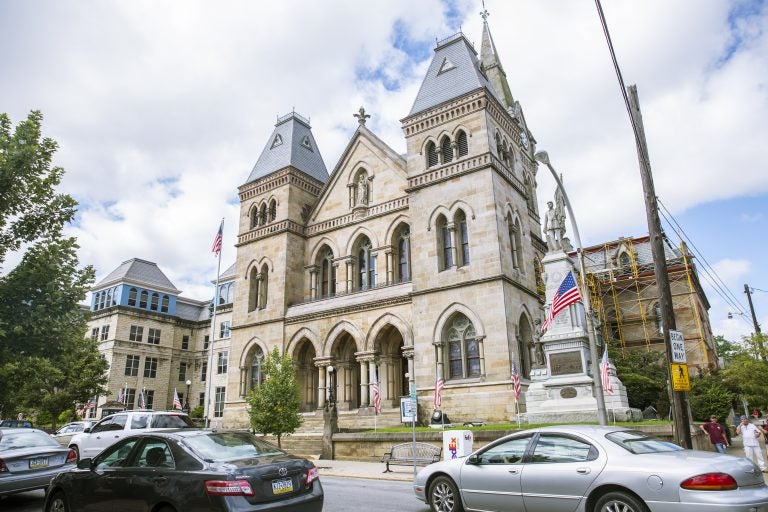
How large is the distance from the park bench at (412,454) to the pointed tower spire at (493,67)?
101ft

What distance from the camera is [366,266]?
3078 cm

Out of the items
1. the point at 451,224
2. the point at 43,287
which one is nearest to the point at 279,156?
the point at 451,224

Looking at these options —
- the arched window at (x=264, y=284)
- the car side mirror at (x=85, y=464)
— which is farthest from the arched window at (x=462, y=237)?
the car side mirror at (x=85, y=464)

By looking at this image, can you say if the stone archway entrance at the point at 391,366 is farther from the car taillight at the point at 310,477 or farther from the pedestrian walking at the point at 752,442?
the car taillight at the point at 310,477

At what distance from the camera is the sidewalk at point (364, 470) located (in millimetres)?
15398

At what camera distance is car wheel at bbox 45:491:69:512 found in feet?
24.9

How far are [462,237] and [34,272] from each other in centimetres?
→ 1786

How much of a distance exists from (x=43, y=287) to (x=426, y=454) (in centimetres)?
1183

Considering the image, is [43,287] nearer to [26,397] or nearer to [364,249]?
[364,249]

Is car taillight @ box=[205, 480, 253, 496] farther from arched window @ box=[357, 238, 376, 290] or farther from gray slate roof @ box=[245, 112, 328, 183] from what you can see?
gray slate roof @ box=[245, 112, 328, 183]

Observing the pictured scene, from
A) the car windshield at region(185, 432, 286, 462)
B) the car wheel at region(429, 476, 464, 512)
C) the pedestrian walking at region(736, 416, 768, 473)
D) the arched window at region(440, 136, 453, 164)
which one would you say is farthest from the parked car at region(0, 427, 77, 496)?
the arched window at region(440, 136, 453, 164)

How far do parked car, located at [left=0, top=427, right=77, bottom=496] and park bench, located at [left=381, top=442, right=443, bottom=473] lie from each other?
882cm

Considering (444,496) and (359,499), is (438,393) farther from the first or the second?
(444,496)

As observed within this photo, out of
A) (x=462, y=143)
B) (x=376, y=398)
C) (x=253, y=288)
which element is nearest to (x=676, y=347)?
(x=376, y=398)
